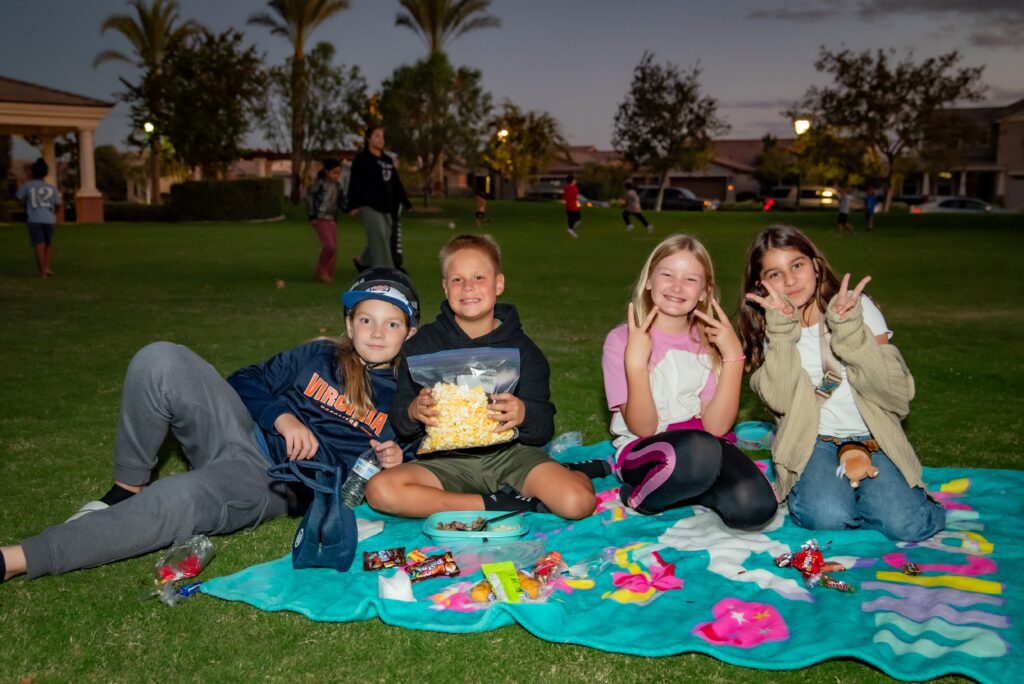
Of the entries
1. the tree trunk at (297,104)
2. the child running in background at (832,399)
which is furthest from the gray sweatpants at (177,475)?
the tree trunk at (297,104)

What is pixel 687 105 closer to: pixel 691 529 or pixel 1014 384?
pixel 1014 384

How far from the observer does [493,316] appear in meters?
4.20

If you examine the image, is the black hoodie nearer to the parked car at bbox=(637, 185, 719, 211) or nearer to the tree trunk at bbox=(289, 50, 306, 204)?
the tree trunk at bbox=(289, 50, 306, 204)

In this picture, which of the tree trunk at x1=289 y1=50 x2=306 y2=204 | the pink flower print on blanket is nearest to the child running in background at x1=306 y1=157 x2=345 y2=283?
the pink flower print on blanket

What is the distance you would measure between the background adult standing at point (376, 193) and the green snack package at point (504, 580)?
9.61m

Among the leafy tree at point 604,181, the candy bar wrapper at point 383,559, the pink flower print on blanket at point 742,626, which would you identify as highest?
the leafy tree at point 604,181

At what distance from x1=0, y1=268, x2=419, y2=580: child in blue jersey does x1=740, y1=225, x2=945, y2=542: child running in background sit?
1750 millimetres

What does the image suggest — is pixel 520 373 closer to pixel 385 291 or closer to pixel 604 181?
pixel 385 291

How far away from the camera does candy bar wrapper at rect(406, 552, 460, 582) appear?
3379mm

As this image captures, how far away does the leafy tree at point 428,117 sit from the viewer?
4803 cm

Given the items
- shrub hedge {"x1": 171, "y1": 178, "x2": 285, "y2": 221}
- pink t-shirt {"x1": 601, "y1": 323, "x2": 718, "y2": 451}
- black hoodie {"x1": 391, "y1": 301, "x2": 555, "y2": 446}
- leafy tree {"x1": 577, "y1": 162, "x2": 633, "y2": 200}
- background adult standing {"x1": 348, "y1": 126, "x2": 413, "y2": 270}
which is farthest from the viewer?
leafy tree {"x1": 577, "y1": 162, "x2": 633, "y2": 200}

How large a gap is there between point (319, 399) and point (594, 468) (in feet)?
5.17

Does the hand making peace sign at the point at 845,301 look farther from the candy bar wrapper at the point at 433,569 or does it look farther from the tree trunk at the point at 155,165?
the tree trunk at the point at 155,165

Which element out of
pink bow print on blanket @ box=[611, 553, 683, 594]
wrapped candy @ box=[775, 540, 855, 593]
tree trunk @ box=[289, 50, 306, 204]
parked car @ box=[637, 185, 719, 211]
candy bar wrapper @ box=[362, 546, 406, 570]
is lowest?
pink bow print on blanket @ box=[611, 553, 683, 594]
